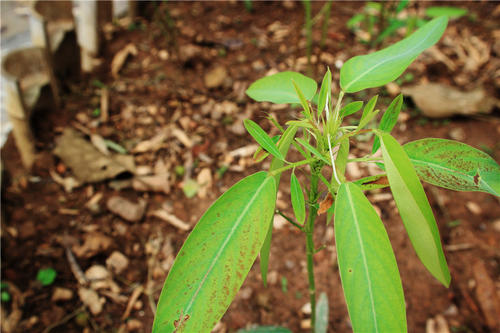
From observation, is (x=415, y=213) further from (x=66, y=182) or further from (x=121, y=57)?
(x=121, y=57)

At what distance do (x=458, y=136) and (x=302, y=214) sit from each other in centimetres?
153

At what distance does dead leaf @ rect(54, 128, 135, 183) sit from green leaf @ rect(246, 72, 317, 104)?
3.34ft

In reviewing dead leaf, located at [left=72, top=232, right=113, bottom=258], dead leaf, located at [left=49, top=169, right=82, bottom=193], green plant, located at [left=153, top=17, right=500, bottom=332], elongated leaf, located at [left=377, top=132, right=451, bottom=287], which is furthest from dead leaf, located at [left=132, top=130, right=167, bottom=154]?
elongated leaf, located at [left=377, top=132, right=451, bottom=287]

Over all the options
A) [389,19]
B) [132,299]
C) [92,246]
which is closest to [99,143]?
[92,246]

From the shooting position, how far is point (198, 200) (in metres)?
1.58

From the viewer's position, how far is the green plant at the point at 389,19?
1640 millimetres

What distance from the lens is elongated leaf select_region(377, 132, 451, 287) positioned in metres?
0.47

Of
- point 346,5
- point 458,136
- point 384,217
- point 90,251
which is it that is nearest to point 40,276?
point 90,251

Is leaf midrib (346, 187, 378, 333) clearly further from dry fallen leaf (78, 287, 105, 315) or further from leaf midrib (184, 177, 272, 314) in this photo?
dry fallen leaf (78, 287, 105, 315)

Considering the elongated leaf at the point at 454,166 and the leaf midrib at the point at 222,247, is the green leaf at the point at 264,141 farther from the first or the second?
the elongated leaf at the point at 454,166

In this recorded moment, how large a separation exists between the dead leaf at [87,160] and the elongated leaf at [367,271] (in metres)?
1.27

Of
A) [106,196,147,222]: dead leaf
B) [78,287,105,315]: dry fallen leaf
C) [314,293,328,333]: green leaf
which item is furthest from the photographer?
[106,196,147,222]: dead leaf

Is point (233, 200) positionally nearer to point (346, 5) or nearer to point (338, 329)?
point (338, 329)

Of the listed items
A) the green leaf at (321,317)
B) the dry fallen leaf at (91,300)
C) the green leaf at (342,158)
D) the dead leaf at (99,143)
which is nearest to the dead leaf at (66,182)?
the dead leaf at (99,143)
